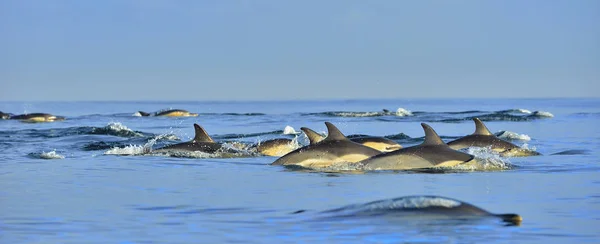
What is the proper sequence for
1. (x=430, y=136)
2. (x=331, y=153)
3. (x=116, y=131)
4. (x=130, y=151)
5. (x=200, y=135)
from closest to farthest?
1. (x=430, y=136)
2. (x=331, y=153)
3. (x=200, y=135)
4. (x=130, y=151)
5. (x=116, y=131)

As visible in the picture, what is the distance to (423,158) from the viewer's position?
18891 mm

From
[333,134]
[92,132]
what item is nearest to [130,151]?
[333,134]

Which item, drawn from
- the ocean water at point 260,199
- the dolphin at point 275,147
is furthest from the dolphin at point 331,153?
the dolphin at point 275,147

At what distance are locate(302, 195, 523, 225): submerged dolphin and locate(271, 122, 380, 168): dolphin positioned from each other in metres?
8.05

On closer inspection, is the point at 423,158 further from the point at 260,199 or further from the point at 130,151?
the point at 130,151

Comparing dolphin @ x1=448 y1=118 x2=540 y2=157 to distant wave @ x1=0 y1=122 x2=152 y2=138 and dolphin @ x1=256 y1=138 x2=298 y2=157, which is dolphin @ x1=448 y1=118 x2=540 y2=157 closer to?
dolphin @ x1=256 y1=138 x2=298 y2=157

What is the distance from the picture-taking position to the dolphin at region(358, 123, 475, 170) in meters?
18.8

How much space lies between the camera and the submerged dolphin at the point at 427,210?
11391 millimetres

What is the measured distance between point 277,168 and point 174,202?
613 centimetres

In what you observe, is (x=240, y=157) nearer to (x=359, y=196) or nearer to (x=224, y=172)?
(x=224, y=172)

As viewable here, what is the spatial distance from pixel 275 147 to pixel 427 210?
14307 mm

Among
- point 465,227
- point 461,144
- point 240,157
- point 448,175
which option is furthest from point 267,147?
point 465,227

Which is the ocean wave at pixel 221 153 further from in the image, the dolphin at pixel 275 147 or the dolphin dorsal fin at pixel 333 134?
the dolphin dorsal fin at pixel 333 134

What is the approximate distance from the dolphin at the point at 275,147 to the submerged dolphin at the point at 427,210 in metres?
13.5
